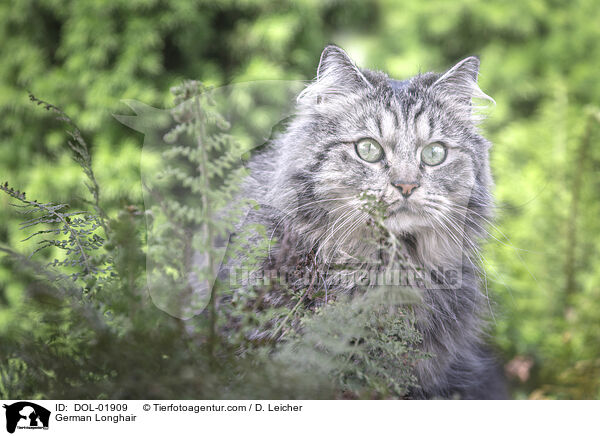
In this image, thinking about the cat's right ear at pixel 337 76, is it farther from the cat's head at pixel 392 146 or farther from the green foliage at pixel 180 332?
the green foliage at pixel 180 332

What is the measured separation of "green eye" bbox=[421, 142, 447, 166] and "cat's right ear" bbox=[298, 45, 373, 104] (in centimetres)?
17

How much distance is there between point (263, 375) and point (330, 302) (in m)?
0.18

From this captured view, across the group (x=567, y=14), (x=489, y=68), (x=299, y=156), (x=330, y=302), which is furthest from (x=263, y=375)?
(x=567, y=14)

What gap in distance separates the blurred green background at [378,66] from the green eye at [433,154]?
95 centimetres

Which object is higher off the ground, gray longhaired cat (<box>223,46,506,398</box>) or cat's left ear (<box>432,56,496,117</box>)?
cat's left ear (<box>432,56,496,117</box>)

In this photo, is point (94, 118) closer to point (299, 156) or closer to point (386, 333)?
point (299, 156)

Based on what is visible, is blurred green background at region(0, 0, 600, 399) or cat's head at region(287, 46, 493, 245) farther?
blurred green background at region(0, 0, 600, 399)

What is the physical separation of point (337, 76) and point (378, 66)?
96 centimetres

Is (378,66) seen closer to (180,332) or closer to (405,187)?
(405,187)

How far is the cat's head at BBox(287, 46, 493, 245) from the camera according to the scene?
1033 mm

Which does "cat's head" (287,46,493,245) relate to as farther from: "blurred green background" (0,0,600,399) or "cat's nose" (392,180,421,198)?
"blurred green background" (0,0,600,399)

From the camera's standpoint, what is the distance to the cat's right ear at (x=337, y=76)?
1078 mm
